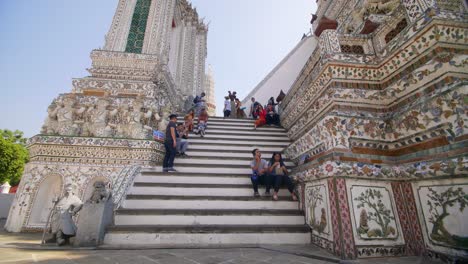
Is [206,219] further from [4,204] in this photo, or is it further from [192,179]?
[4,204]

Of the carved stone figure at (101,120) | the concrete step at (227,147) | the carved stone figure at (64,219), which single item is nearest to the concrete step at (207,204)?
the carved stone figure at (64,219)

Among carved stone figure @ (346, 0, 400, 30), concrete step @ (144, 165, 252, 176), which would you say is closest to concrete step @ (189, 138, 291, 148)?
concrete step @ (144, 165, 252, 176)

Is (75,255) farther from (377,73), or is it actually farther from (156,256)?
(377,73)

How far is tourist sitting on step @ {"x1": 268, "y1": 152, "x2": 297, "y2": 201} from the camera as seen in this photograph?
3.64 m

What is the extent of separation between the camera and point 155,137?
225 inches

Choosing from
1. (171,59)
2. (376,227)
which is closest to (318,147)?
(376,227)

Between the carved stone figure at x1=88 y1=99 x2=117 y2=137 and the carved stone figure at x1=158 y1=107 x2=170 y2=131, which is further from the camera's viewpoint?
the carved stone figure at x1=158 y1=107 x2=170 y2=131

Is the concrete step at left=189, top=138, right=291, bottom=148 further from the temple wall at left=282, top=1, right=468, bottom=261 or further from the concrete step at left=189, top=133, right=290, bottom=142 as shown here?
the temple wall at left=282, top=1, right=468, bottom=261

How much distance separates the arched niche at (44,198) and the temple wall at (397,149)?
5.79 m

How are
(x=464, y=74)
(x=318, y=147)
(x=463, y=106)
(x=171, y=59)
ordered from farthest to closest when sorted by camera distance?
(x=171, y=59), (x=318, y=147), (x=464, y=74), (x=463, y=106)

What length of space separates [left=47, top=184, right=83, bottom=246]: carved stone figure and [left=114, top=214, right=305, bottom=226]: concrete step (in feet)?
2.27

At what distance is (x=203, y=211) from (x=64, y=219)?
81.3 inches

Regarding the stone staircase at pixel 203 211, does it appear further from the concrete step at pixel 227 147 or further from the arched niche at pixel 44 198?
the arched niche at pixel 44 198

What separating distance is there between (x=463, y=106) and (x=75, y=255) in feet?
14.7
